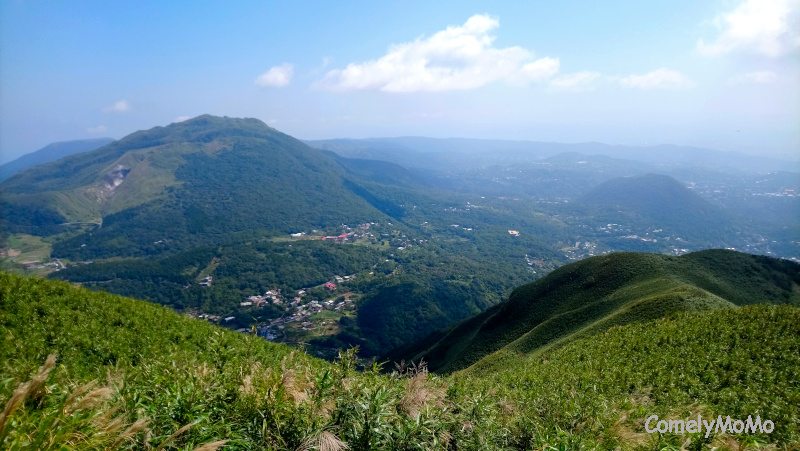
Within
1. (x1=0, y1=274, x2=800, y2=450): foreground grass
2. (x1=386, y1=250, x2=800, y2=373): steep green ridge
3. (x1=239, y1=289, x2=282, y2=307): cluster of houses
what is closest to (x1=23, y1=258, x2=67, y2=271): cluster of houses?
(x1=239, y1=289, x2=282, y2=307): cluster of houses

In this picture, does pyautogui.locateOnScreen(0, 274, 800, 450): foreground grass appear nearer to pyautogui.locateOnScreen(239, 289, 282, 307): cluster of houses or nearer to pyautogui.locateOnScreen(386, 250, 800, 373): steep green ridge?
pyautogui.locateOnScreen(386, 250, 800, 373): steep green ridge

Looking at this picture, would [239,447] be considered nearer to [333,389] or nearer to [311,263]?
[333,389]

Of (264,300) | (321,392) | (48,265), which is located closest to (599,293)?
(321,392)

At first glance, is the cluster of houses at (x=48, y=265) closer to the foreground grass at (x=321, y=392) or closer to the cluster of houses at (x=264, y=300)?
the cluster of houses at (x=264, y=300)

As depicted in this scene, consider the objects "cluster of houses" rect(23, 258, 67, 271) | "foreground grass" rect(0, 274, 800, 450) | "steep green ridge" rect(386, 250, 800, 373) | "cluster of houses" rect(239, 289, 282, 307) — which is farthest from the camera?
"cluster of houses" rect(23, 258, 67, 271)

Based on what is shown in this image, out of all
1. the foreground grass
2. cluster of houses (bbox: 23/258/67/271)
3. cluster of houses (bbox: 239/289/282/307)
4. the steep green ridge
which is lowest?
cluster of houses (bbox: 239/289/282/307)

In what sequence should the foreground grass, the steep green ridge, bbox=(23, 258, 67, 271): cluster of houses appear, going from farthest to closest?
1. bbox=(23, 258, 67, 271): cluster of houses
2. the steep green ridge
3. the foreground grass

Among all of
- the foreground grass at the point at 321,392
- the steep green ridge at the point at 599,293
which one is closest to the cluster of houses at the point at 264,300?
the steep green ridge at the point at 599,293
